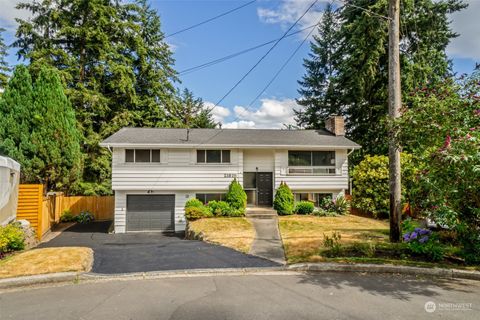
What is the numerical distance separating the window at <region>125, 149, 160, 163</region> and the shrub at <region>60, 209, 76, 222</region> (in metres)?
7.81

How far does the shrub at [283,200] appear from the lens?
1630 centimetres

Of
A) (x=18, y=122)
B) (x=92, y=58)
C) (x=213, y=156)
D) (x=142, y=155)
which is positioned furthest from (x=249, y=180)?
(x=92, y=58)

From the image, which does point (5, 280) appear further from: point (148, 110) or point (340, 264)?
point (148, 110)

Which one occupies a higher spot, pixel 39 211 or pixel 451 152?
pixel 451 152

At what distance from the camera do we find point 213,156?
17.2 m

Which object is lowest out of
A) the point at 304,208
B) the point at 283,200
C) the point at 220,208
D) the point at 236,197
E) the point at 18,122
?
the point at 304,208

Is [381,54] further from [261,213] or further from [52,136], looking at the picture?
[52,136]

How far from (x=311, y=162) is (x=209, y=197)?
21.9 ft

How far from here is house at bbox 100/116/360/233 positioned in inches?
646

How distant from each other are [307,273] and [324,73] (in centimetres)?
3128

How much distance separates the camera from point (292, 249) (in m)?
8.59

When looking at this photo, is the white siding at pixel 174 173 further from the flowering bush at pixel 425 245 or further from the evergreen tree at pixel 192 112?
the evergreen tree at pixel 192 112

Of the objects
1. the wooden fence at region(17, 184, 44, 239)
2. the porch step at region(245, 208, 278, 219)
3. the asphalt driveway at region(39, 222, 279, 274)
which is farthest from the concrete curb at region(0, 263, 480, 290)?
the porch step at region(245, 208, 278, 219)

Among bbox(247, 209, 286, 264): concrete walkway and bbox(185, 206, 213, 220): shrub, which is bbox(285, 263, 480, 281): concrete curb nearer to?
bbox(247, 209, 286, 264): concrete walkway
